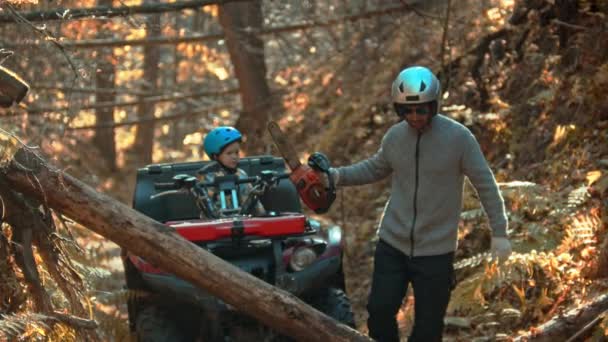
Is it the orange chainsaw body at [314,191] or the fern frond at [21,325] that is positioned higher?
the orange chainsaw body at [314,191]

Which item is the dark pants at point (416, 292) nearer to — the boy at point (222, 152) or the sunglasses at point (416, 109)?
the sunglasses at point (416, 109)

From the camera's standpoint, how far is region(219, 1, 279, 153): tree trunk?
49.9 feet

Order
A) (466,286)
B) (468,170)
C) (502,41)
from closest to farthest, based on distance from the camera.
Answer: (468,170)
(466,286)
(502,41)

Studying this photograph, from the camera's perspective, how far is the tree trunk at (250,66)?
15.2 metres

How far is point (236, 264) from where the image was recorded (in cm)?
721

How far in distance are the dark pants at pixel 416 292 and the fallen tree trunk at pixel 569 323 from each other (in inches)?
25.5

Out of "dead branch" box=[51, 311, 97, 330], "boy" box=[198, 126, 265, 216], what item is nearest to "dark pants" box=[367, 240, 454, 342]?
"boy" box=[198, 126, 265, 216]

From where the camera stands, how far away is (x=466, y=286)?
8039 millimetres

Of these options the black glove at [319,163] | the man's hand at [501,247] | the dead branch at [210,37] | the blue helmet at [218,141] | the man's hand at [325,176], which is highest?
the dead branch at [210,37]

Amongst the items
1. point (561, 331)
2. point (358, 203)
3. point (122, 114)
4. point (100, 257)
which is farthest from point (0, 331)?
point (122, 114)

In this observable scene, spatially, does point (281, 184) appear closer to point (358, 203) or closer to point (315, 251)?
point (315, 251)

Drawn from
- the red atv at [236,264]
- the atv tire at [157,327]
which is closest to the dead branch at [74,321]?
the red atv at [236,264]

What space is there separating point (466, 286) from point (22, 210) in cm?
355

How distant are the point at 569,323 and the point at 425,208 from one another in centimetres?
125
